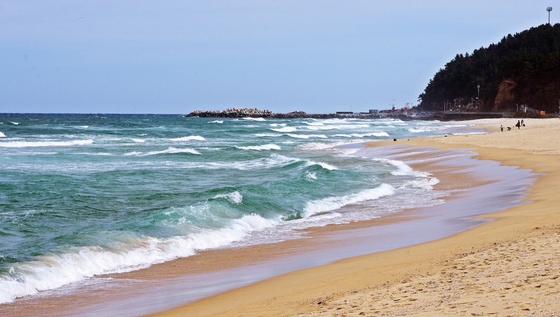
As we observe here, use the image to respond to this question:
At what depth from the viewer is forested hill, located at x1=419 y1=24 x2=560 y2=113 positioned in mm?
122750

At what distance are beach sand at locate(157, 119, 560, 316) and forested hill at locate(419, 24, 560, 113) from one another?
116 metres

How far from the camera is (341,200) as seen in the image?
18984mm

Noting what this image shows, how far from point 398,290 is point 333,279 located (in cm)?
176

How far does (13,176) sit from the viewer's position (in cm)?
2417

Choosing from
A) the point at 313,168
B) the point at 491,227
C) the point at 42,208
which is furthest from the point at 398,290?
the point at 313,168

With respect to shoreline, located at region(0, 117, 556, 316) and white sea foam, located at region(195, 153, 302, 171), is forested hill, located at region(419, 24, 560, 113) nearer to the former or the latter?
white sea foam, located at region(195, 153, 302, 171)

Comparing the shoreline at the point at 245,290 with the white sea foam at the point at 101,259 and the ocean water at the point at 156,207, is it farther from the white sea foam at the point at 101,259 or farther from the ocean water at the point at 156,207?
the ocean water at the point at 156,207

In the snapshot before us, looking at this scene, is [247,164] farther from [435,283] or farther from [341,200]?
[435,283]

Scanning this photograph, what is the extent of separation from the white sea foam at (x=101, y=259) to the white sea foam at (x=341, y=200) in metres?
3.24

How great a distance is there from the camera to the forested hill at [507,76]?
403ft

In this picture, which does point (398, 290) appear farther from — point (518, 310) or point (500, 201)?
point (500, 201)

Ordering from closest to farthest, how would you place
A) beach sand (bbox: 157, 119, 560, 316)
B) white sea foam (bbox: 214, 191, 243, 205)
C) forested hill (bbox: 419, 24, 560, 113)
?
beach sand (bbox: 157, 119, 560, 316)
white sea foam (bbox: 214, 191, 243, 205)
forested hill (bbox: 419, 24, 560, 113)

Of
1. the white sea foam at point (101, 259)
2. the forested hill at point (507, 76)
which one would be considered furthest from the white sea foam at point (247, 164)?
the forested hill at point (507, 76)

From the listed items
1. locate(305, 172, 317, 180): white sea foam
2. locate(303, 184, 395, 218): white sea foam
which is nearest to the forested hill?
locate(305, 172, 317, 180): white sea foam
